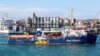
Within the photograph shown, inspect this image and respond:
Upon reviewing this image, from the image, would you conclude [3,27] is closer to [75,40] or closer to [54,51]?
[75,40]

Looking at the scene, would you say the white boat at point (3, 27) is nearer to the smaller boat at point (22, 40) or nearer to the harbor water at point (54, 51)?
the smaller boat at point (22, 40)

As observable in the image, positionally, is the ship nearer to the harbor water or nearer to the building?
the harbor water

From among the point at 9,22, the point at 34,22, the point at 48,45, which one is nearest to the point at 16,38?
the point at 48,45

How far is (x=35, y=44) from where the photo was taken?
51.9 metres

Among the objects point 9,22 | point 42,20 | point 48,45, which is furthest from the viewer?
point 9,22

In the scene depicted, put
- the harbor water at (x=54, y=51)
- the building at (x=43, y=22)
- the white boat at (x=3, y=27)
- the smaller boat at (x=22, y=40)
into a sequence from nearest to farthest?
1. the harbor water at (x=54, y=51)
2. the smaller boat at (x=22, y=40)
3. the building at (x=43, y=22)
4. the white boat at (x=3, y=27)

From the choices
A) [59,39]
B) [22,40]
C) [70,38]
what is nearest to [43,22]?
[22,40]

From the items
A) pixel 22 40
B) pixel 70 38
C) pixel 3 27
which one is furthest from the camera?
pixel 3 27

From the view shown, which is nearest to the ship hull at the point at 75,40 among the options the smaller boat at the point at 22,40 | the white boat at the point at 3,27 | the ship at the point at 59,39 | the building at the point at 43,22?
the ship at the point at 59,39

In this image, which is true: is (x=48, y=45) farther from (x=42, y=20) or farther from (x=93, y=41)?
(x=42, y=20)

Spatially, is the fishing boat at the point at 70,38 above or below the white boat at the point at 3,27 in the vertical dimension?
above

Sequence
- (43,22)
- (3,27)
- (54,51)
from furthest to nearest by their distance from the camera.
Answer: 1. (3,27)
2. (43,22)
3. (54,51)

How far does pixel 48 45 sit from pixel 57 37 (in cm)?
205

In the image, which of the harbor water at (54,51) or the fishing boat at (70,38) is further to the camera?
the fishing boat at (70,38)
